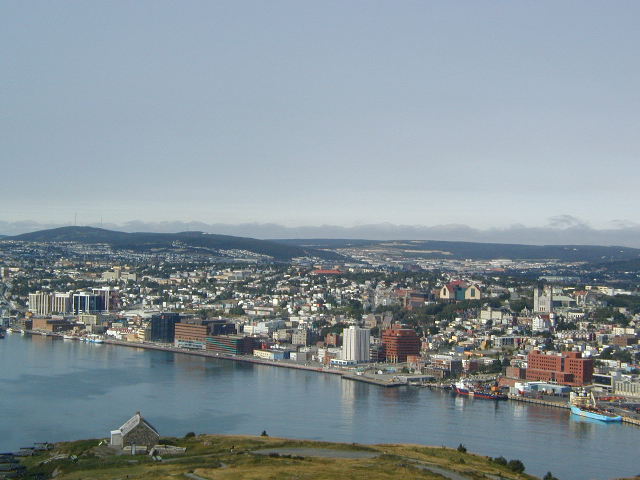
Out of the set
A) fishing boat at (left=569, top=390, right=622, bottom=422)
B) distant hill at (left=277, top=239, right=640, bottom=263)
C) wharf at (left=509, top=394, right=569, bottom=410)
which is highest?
distant hill at (left=277, top=239, right=640, bottom=263)

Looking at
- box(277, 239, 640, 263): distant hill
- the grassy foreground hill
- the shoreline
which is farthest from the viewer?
box(277, 239, 640, 263): distant hill

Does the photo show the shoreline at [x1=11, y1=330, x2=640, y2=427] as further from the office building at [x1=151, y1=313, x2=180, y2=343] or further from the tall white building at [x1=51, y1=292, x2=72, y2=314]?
the tall white building at [x1=51, y1=292, x2=72, y2=314]

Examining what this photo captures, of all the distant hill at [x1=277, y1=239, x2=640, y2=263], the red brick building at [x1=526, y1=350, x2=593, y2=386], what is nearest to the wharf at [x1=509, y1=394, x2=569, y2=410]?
the red brick building at [x1=526, y1=350, x2=593, y2=386]

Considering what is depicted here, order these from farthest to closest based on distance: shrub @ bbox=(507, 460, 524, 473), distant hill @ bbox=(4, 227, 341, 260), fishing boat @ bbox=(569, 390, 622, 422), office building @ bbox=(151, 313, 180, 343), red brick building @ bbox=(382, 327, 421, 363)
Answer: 1. distant hill @ bbox=(4, 227, 341, 260)
2. office building @ bbox=(151, 313, 180, 343)
3. red brick building @ bbox=(382, 327, 421, 363)
4. fishing boat @ bbox=(569, 390, 622, 422)
5. shrub @ bbox=(507, 460, 524, 473)

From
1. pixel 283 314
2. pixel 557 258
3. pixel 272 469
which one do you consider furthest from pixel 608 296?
pixel 557 258

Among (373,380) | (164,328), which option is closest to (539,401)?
(373,380)

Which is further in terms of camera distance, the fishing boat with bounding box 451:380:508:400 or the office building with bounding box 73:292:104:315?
the office building with bounding box 73:292:104:315

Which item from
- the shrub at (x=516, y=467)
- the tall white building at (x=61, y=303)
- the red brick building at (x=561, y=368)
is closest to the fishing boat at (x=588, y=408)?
the red brick building at (x=561, y=368)

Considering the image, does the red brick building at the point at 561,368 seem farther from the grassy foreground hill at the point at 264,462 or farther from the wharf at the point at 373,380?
the grassy foreground hill at the point at 264,462
